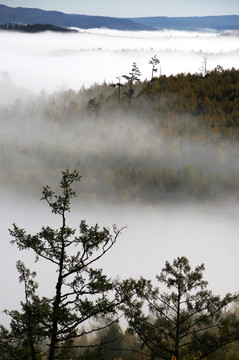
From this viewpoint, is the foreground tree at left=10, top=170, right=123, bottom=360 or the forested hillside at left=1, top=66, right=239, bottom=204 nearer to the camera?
the foreground tree at left=10, top=170, right=123, bottom=360

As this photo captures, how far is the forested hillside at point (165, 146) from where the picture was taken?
15712cm

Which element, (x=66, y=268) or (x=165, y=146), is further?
(x=165, y=146)

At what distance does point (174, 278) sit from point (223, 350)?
3034 cm

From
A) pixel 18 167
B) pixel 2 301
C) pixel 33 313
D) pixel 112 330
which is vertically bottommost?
pixel 2 301

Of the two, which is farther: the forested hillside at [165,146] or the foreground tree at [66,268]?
the forested hillside at [165,146]

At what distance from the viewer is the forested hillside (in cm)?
15712

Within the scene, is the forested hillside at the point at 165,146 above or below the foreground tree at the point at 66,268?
above

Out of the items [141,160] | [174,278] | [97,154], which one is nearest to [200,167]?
[141,160]

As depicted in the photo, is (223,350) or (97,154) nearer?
(223,350)

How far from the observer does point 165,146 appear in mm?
169875

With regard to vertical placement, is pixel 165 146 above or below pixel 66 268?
above

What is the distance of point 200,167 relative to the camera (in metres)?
164

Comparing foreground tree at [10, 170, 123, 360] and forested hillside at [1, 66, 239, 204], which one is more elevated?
forested hillside at [1, 66, 239, 204]

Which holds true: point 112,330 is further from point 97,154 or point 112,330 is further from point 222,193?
point 97,154
